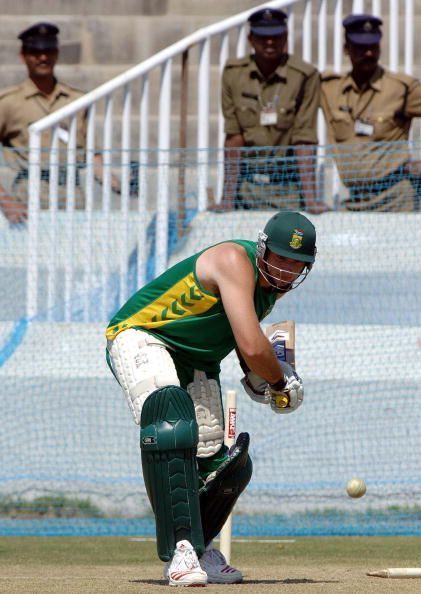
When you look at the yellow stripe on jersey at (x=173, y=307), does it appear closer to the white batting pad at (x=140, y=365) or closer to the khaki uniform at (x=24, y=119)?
the white batting pad at (x=140, y=365)

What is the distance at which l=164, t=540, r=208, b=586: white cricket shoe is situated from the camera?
→ 20.3 feet

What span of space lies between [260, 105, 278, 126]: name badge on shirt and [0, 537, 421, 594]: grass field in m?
3.64

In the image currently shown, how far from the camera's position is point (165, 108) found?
40.3ft

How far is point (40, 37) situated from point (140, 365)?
6432mm

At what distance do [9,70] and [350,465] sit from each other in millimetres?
5969

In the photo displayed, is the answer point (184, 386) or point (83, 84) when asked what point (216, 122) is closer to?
point (83, 84)

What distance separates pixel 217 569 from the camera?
22.0ft

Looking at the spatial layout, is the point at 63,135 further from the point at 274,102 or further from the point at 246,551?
the point at 246,551

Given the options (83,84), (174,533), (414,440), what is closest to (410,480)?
(414,440)

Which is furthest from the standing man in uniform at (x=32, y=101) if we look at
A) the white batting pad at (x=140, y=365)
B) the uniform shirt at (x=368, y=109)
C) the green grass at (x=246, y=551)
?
the white batting pad at (x=140, y=365)

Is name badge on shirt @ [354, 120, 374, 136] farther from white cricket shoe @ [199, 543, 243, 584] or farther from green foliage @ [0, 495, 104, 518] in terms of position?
white cricket shoe @ [199, 543, 243, 584]

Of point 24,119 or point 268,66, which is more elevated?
point 268,66

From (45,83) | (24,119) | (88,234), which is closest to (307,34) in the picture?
(45,83)

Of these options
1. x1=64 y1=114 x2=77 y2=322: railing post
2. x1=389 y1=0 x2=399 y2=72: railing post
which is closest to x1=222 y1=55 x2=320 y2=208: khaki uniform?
x1=389 y1=0 x2=399 y2=72: railing post
